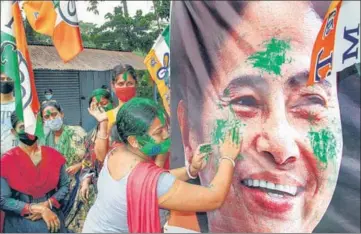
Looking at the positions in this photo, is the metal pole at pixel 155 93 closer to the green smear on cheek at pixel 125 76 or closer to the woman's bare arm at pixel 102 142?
the green smear on cheek at pixel 125 76

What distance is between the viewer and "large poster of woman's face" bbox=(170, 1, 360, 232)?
2738 mm

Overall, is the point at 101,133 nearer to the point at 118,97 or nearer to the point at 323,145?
the point at 118,97

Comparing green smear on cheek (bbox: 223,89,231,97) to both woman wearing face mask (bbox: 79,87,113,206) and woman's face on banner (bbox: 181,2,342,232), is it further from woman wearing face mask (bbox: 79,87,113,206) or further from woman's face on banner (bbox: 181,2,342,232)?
woman wearing face mask (bbox: 79,87,113,206)

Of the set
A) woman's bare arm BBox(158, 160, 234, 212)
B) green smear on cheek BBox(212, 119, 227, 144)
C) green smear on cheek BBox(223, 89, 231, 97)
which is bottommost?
woman's bare arm BBox(158, 160, 234, 212)

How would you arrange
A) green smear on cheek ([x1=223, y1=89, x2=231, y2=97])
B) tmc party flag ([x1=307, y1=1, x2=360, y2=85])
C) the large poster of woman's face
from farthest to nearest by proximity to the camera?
1. green smear on cheek ([x1=223, y1=89, x2=231, y2=97])
2. the large poster of woman's face
3. tmc party flag ([x1=307, y1=1, x2=360, y2=85])

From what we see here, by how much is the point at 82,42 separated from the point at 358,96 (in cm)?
148

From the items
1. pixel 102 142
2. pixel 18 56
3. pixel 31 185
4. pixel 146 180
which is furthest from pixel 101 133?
pixel 18 56

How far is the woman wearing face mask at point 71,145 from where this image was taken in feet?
10.1

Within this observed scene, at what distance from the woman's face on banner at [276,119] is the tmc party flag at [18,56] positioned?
975 mm

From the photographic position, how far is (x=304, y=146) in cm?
276

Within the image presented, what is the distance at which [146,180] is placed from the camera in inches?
112

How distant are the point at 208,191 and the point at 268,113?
50 centimetres

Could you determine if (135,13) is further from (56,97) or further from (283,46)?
(283,46)

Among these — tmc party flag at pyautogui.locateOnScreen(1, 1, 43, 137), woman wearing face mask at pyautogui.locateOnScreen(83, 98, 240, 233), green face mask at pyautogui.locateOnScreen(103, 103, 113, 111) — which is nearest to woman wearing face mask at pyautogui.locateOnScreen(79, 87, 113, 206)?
green face mask at pyautogui.locateOnScreen(103, 103, 113, 111)
